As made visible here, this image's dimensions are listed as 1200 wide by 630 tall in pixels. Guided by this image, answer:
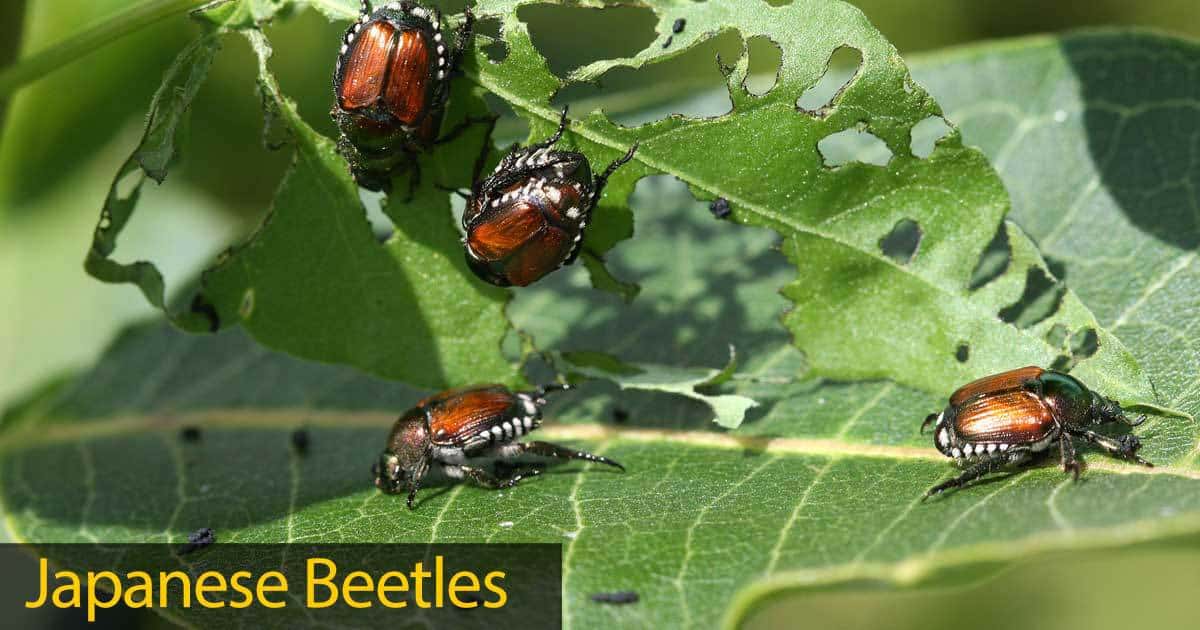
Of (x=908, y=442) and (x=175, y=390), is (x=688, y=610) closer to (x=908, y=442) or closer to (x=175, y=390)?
(x=908, y=442)

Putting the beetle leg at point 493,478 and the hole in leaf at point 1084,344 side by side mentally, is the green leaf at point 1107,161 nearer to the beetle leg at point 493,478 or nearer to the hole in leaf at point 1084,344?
the hole in leaf at point 1084,344

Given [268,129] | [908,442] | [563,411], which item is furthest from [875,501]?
[268,129]

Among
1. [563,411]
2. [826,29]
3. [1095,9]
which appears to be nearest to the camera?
[826,29]

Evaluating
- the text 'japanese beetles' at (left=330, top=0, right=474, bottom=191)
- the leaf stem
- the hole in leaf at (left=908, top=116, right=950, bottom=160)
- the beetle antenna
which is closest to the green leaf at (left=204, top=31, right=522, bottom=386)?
the text 'japanese beetles' at (left=330, top=0, right=474, bottom=191)

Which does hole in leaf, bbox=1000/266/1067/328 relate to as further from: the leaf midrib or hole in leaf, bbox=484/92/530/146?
hole in leaf, bbox=484/92/530/146

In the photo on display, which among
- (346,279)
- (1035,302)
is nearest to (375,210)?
(346,279)
